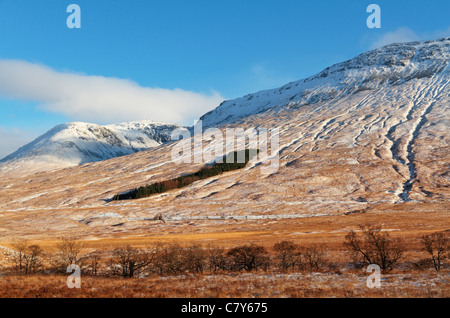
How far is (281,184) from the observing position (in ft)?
402

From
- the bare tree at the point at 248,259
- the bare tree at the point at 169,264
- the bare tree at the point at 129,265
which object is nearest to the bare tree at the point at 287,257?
the bare tree at the point at 248,259

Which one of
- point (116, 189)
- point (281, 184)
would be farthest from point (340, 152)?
point (116, 189)

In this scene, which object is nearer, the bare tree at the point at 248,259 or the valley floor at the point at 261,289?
the valley floor at the point at 261,289

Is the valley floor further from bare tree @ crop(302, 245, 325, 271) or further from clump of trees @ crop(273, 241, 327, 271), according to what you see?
clump of trees @ crop(273, 241, 327, 271)

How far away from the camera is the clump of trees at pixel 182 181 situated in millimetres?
131250

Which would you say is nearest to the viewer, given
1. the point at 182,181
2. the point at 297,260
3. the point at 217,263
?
the point at 297,260

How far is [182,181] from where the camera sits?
5684 inches

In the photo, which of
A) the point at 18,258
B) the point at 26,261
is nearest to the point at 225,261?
the point at 26,261

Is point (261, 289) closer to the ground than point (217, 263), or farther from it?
farther from it

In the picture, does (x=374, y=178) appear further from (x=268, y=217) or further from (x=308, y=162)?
(x=268, y=217)

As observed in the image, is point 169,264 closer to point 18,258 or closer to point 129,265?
point 129,265

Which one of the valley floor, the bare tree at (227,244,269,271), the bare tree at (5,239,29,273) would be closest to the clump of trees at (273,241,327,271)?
the bare tree at (227,244,269,271)

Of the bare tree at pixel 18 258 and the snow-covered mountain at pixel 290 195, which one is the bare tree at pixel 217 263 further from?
the snow-covered mountain at pixel 290 195
